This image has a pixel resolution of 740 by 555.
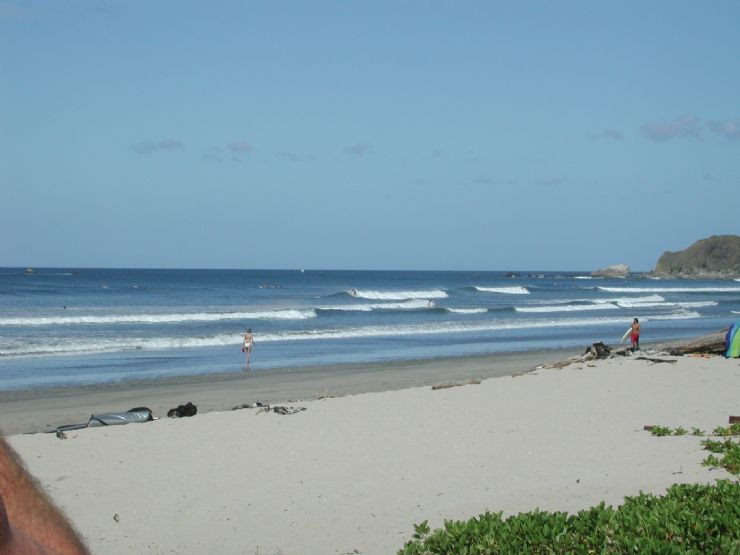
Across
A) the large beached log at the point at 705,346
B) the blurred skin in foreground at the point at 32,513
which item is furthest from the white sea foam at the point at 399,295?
the blurred skin in foreground at the point at 32,513

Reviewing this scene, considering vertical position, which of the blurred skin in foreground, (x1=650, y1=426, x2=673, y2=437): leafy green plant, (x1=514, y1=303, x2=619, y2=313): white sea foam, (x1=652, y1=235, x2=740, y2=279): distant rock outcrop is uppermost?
(x1=652, y1=235, x2=740, y2=279): distant rock outcrop

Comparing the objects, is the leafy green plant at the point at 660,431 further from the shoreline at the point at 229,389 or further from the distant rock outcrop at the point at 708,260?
the distant rock outcrop at the point at 708,260

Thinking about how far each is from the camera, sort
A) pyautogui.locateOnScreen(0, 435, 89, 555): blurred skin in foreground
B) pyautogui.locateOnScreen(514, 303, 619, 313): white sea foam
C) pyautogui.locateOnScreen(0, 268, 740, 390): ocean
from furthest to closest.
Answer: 1. pyautogui.locateOnScreen(514, 303, 619, 313): white sea foam
2. pyautogui.locateOnScreen(0, 268, 740, 390): ocean
3. pyautogui.locateOnScreen(0, 435, 89, 555): blurred skin in foreground

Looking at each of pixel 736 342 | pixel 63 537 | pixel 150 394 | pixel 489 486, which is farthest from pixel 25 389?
pixel 63 537

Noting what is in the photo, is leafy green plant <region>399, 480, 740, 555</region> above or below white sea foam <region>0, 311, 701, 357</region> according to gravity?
above

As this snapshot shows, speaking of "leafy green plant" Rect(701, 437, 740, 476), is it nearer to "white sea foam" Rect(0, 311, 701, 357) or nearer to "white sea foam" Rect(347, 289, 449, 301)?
"white sea foam" Rect(0, 311, 701, 357)

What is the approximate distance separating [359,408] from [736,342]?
1002 centimetres

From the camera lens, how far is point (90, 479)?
9008mm

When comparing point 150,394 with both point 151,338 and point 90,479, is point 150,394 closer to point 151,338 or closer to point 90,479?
point 90,479

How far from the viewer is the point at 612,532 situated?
5379 mm

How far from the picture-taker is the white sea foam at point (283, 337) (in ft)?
85.1

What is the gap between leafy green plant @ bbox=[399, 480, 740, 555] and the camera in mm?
5137

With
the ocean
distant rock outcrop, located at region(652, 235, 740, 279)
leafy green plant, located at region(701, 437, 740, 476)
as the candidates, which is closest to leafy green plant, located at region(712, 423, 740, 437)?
leafy green plant, located at region(701, 437, 740, 476)

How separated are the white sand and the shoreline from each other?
270cm
